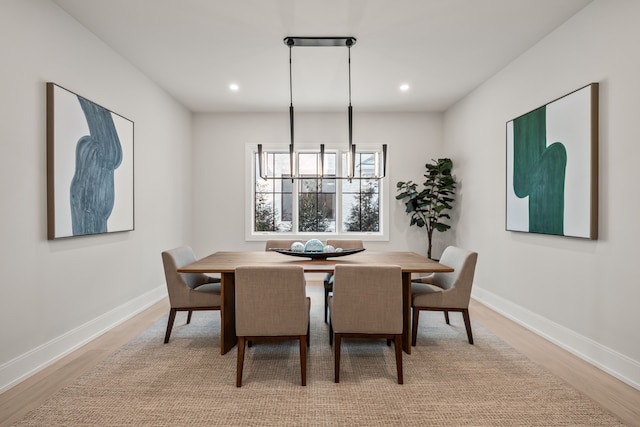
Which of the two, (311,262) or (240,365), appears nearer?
(240,365)

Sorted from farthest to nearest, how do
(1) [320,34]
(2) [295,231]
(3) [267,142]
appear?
(2) [295,231] < (3) [267,142] < (1) [320,34]

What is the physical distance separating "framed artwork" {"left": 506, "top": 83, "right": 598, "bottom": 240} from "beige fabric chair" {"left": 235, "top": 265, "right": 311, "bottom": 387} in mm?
2197

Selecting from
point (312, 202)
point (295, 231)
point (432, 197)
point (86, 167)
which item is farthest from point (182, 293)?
point (432, 197)

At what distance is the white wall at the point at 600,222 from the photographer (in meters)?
2.32

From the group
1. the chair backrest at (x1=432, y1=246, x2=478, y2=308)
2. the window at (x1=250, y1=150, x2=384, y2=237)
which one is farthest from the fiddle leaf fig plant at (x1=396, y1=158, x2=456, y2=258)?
the chair backrest at (x1=432, y1=246, x2=478, y2=308)

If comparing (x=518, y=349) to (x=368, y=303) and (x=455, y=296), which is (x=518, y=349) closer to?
(x=455, y=296)

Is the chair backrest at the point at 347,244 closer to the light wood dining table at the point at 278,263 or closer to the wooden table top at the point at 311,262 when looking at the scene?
the wooden table top at the point at 311,262

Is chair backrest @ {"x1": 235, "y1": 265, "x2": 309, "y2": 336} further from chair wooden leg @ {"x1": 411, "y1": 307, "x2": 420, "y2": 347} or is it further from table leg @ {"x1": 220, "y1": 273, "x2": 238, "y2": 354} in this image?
chair wooden leg @ {"x1": 411, "y1": 307, "x2": 420, "y2": 347}

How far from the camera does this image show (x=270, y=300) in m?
2.24

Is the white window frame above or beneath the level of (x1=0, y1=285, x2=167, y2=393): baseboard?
above

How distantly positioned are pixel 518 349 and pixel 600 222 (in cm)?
116

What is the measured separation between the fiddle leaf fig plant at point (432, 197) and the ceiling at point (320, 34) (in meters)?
1.07

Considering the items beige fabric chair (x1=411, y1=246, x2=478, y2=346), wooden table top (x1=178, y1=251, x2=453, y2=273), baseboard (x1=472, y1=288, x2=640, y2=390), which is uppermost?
wooden table top (x1=178, y1=251, x2=453, y2=273)

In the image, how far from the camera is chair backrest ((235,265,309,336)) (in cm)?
222
